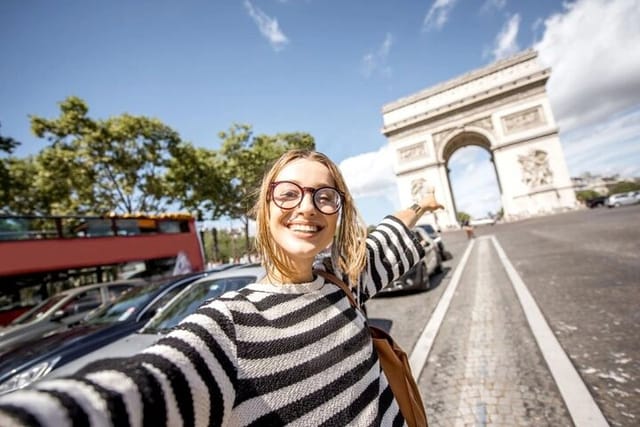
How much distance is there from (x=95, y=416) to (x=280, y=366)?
47cm

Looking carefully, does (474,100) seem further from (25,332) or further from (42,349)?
(42,349)

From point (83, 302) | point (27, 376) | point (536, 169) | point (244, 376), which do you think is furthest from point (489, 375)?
point (536, 169)

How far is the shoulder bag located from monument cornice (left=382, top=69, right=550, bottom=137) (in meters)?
34.7

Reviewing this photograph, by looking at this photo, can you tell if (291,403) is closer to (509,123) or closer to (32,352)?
(32,352)

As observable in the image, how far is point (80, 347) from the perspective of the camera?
3.37 m

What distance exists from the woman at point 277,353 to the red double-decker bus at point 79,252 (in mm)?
9420

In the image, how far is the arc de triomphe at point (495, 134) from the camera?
27750 millimetres

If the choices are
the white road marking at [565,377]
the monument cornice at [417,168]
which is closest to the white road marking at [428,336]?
the white road marking at [565,377]

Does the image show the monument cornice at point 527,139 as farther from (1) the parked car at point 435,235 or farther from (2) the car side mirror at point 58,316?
(2) the car side mirror at point 58,316

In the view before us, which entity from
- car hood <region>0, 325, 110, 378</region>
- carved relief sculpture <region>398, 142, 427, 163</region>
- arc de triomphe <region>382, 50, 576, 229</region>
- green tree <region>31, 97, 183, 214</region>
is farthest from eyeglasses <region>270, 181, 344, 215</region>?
carved relief sculpture <region>398, 142, 427, 163</region>

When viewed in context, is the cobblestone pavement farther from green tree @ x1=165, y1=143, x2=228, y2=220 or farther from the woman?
green tree @ x1=165, y1=143, x2=228, y2=220

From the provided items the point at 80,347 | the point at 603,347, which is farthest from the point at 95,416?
the point at 603,347

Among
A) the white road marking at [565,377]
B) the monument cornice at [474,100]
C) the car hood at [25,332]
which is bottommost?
the white road marking at [565,377]

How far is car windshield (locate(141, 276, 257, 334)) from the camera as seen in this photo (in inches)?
140
